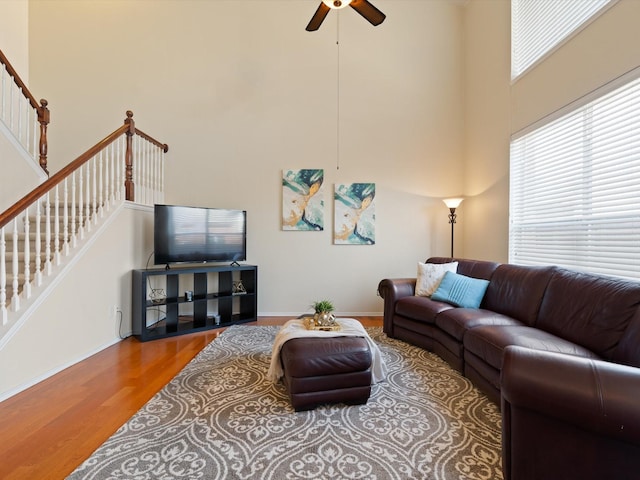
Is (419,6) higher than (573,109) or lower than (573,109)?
higher

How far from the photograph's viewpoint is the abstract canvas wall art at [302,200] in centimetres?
434

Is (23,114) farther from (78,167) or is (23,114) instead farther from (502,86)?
(502,86)

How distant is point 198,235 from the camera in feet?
12.5

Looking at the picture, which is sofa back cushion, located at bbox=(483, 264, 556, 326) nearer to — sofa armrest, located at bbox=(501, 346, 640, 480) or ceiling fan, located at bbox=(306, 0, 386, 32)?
sofa armrest, located at bbox=(501, 346, 640, 480)

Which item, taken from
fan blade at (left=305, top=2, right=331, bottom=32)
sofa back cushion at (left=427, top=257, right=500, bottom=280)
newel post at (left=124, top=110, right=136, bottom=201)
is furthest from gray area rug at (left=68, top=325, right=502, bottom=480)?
fan blade at (left=305, top=2, right=331, bottom=32)

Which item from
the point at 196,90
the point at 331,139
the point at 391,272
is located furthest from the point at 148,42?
the point at 391,272

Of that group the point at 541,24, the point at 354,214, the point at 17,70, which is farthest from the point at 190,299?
the point at 541,24

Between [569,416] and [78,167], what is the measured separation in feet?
13.1

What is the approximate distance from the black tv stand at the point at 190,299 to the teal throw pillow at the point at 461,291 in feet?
7.88

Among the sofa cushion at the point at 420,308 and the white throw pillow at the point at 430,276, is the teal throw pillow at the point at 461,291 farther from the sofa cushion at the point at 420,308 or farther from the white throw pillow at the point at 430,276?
the white throw pillow at the point at 430,276

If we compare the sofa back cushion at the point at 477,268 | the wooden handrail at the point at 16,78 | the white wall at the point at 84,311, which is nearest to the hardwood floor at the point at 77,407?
the white wall at the point at 84,311

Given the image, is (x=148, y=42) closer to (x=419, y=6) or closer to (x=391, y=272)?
(x=419, y=6)

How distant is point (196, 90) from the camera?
432 centimetres

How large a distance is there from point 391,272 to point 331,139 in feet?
7.34
